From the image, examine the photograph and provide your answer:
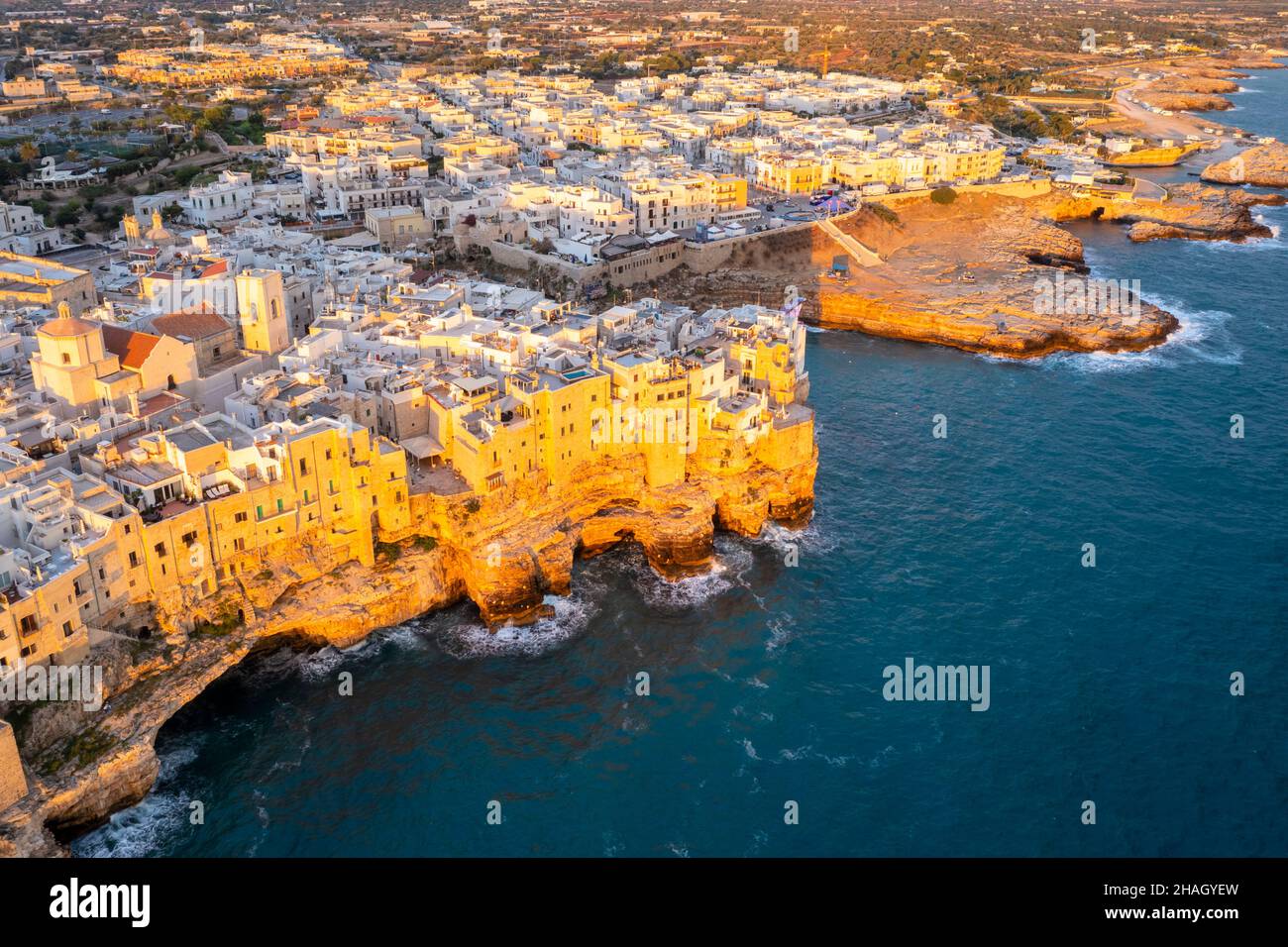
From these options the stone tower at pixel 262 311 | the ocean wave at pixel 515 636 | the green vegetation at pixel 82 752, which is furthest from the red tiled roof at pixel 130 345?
the green vegetation at pixel 82 752

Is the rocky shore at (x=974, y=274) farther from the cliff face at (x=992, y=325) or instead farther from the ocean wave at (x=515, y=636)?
the ocean wave at (x=515, y=636)

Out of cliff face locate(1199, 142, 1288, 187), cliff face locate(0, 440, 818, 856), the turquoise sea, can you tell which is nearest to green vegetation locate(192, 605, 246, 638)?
cliff face locate(0, 440, 818, 856)

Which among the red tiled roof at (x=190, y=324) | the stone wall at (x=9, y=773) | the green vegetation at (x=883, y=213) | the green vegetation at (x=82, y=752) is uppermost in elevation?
the red tiled roof at (x=190, y=324)

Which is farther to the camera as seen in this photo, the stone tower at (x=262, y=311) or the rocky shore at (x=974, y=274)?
the rocky shore at (x=974, y=274)

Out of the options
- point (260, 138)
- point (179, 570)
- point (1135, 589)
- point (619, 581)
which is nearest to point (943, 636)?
point (1135, 589)

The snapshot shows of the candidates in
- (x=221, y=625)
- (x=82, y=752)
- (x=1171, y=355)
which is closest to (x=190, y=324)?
(x=221, y=625)

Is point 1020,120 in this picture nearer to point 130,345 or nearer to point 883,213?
point 883,213
